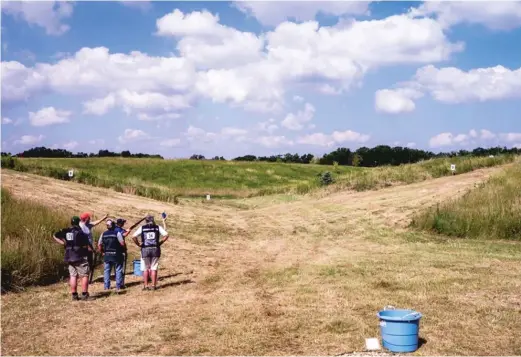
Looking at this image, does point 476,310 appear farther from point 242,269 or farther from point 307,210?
point 307,210

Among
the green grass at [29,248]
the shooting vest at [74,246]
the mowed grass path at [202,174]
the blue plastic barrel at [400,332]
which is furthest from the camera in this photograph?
the mowed grass path at [202,174]

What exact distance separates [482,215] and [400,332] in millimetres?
16103

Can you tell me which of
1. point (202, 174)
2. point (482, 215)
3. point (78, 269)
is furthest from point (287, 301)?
point (202, 174)

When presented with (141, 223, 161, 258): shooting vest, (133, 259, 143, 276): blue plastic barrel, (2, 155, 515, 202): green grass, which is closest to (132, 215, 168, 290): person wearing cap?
(141, 223, 161, 258): shooting vest

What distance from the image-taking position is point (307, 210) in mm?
35656

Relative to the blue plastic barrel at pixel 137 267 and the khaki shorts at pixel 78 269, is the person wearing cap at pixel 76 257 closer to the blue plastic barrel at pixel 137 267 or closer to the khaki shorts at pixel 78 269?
the khaki shorts at pixel 78 269

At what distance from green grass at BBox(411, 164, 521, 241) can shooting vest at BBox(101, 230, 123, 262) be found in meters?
14.8

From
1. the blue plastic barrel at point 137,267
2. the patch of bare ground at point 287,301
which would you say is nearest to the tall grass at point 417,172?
the patch of bare ground at point 287,301

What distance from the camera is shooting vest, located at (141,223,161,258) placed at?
14.7 metres

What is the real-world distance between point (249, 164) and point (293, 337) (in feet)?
249

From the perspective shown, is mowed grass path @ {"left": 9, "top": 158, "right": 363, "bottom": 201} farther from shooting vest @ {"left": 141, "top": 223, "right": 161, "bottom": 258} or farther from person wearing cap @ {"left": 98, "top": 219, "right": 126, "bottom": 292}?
person wearing cap @ {"left": 98, "top": 219, "right": 126, "bottom": 292}

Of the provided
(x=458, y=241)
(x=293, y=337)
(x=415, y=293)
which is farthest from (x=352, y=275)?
(x=458, y=241)

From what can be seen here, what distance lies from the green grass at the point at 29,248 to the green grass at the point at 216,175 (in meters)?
19.6

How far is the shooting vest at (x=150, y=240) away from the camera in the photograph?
48.2ft
